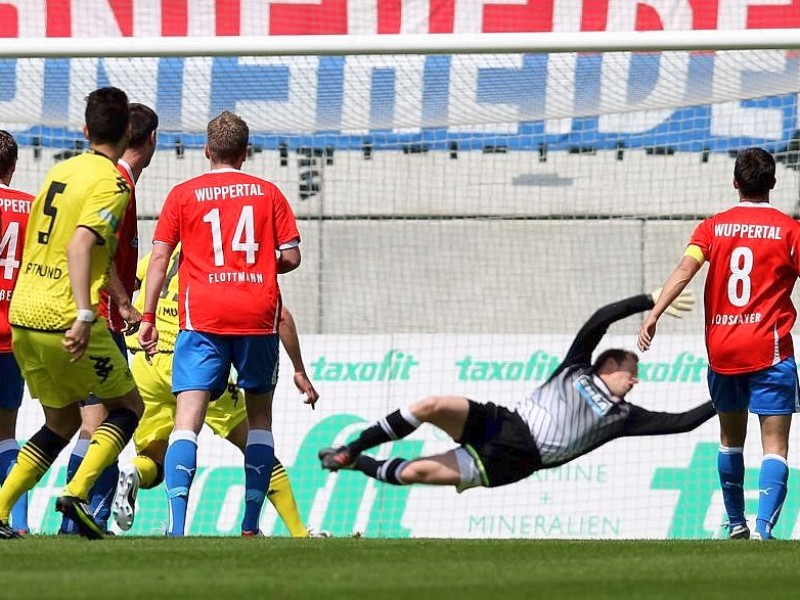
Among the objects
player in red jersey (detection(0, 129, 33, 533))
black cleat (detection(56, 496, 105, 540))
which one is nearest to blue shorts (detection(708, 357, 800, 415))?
black cleat (detection(56, 496, 105, 540))

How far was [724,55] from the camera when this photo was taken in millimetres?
11531

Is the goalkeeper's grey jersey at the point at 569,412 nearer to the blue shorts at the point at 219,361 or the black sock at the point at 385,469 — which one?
the black sock at the point at 385,469

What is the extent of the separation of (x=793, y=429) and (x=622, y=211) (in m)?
3.13

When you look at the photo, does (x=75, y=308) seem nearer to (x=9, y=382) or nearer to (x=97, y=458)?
(x=97, y=458)

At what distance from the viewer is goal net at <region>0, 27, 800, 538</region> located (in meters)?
11.1

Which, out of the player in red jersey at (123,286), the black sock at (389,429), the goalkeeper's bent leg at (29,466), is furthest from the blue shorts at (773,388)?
the goalkeeper's bent leg at (29,466)

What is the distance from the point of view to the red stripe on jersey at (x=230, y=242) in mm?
7512

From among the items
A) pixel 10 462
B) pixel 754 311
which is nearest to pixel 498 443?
pixel 754 311

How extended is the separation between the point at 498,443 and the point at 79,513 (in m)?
2.24

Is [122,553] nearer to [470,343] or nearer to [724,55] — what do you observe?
[470,343]

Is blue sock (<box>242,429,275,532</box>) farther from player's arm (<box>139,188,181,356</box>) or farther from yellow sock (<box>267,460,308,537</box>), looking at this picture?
player's arm (<box>139,188,181,356</box>)

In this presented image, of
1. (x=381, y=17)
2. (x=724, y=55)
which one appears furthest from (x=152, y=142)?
(x=381, y=17)

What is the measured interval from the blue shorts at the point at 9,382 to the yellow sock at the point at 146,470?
30.7 inches

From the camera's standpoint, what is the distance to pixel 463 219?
14.0 metres
